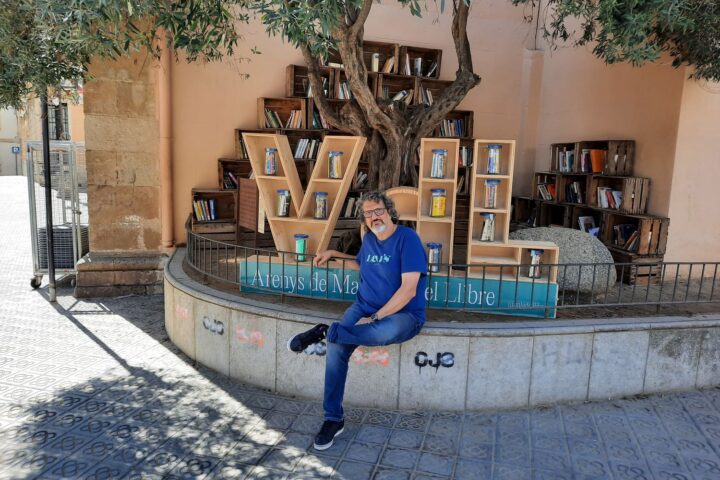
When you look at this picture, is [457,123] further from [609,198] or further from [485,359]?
[485,359]

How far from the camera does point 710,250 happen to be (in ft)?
22.1

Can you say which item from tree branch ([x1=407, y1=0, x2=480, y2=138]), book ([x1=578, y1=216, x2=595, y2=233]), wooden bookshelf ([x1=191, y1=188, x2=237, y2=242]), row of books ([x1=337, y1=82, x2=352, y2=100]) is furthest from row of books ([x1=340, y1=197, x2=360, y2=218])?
book ([x1=578, y1=216, x2=595, y2=233])

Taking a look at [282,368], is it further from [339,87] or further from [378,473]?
[339,87]

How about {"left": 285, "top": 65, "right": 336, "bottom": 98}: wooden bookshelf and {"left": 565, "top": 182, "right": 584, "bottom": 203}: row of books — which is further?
{"left": 285, "top": 65, "right": 336, "bottom": 98}: wooden bookshelf

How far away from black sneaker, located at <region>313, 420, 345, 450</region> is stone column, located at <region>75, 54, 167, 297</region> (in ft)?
14.0

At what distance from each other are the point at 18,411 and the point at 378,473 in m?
2.64

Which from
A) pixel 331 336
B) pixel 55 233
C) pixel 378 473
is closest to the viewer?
pixel 378 473

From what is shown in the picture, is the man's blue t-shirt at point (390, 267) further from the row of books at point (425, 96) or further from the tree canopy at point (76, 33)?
the row of books at point (425, 96)

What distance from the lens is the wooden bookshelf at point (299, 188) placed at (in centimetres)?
501

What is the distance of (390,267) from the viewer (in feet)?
12.0

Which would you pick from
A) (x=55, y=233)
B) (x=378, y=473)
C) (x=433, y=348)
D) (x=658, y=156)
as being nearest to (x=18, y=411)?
(x=378, y=473)

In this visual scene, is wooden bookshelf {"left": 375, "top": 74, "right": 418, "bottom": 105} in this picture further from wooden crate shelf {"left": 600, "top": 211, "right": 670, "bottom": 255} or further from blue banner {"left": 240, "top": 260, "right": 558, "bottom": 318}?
blue banner {"left": 240, "top": 260, "right": 558, "bottom": 318}

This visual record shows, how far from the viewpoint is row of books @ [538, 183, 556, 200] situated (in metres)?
8.28

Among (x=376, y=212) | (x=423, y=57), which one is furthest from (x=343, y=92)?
(x=376, y=212)
